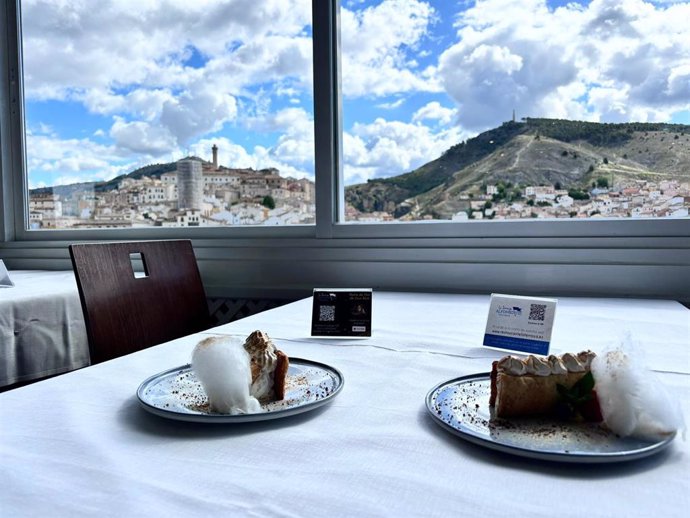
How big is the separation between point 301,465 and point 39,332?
4.24 ft

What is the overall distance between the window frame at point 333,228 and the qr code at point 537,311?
0.73 metres

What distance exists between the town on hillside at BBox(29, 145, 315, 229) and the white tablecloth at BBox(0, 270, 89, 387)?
2.01ft

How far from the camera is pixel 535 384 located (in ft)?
1.74

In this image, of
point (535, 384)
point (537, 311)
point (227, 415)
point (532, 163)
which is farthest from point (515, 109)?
point (227, 415)

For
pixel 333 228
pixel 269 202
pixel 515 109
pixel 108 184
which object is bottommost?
pixel 333 228

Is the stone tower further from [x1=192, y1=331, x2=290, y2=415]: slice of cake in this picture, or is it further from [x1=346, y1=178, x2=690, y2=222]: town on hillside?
[x1=192, y1=331, x2=290, y2=415]: slice of cake

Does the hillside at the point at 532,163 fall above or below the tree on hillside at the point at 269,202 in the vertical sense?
above

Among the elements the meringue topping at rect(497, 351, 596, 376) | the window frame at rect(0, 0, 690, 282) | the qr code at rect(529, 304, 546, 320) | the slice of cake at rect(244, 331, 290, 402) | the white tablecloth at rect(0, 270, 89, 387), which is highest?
the window frame at rect(0, 0, 690, 282)

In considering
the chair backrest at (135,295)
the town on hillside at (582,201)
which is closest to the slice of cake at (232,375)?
the chair backrest at (135,295)

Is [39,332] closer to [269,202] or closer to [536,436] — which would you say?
[269,202]

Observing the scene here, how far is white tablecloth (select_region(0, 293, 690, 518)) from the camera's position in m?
0.39

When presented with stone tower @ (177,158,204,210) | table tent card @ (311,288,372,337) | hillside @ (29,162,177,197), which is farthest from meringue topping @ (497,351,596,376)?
hillside @ (29,162,177,197)

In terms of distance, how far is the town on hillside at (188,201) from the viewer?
1987 millimetres

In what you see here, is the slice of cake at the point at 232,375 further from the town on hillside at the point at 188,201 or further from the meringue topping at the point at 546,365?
the town on hillside at the point at 188,201
